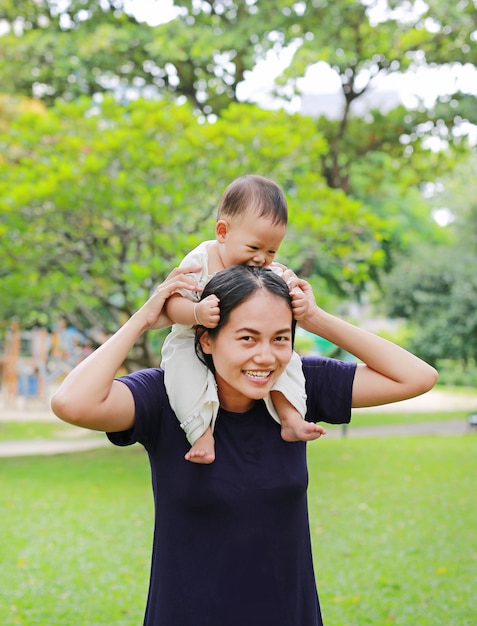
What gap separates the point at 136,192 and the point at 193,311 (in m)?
7.37

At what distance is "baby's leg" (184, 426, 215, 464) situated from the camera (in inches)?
74.7

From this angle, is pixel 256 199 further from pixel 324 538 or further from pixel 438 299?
pixel 438 299

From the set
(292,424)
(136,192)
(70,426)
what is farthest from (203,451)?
(70,426)

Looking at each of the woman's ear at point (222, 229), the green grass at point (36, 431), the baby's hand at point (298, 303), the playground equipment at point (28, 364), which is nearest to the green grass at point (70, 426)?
the green grass at point (36, 431)

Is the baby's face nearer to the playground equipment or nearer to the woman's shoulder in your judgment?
the woman's shoulder

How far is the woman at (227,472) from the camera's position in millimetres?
1938

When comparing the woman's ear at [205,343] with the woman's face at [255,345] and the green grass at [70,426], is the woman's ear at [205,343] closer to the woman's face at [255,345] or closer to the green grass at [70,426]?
the woman's face at [255,345]

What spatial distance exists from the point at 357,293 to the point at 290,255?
5.14 m

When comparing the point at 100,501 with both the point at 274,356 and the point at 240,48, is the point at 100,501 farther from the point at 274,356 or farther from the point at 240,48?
the point at 274,356

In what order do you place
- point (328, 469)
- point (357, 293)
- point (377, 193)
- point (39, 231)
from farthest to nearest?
point (377, 193) < point (357, 293) < point (328, 469) < point (39, 231)

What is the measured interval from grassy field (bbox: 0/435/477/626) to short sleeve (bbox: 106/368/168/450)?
3.73 metres

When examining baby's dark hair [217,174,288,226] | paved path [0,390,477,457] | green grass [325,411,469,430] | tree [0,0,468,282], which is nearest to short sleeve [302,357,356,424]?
baby's dark hair [217,174,288,226]

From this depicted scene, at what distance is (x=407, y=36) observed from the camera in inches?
440

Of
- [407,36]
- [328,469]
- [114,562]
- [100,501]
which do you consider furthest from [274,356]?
[407,36]
